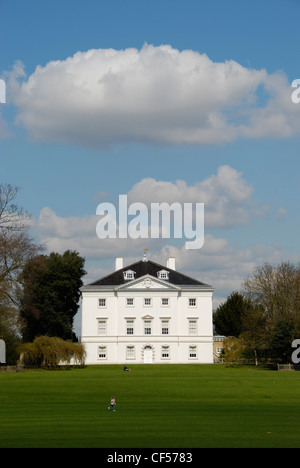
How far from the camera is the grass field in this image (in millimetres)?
20703

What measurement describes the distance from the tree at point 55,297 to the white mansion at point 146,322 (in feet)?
7.31

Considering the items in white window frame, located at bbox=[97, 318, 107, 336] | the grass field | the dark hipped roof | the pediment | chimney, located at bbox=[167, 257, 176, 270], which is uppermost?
chimney, located at bbox=[167, 257, 176, 270]

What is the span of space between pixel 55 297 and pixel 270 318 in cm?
2500

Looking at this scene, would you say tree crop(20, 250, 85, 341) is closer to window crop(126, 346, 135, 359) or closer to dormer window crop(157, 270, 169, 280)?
window crop(126, 346, 135, 359)

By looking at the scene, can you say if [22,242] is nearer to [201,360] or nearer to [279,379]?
[279,379]

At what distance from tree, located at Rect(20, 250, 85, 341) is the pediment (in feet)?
20.7

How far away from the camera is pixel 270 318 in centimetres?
7862

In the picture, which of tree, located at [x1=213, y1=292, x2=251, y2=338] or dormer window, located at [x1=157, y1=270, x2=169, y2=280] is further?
tree, located at [x1=213, y1=292, x2=251, y2=338]

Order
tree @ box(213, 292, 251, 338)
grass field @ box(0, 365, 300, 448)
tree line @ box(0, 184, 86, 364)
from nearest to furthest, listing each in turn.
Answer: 1. grass field @ box(0, 365, 300, 448)
2. tree line @ box(0, 184, 86, 364)
3. tree @ box(213, 292, 251, 338)

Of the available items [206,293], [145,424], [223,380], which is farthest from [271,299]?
[145,424]

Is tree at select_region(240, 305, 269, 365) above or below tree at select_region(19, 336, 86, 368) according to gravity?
above

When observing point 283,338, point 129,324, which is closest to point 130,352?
point 129,324

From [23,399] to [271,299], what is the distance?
47.0 m

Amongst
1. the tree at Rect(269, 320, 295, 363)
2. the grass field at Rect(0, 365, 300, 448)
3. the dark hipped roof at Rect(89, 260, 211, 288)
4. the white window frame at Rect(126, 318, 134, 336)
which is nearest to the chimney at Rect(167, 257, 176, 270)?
the dark hipped roof at Rect(89, 260, 211, 288)
